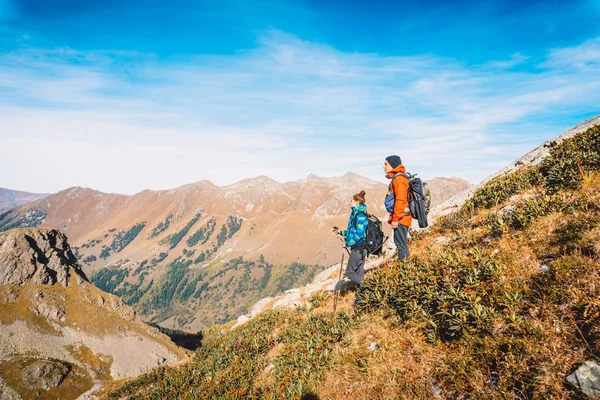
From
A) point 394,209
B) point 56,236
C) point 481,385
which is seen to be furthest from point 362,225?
point 56,236

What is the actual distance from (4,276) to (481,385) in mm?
161898

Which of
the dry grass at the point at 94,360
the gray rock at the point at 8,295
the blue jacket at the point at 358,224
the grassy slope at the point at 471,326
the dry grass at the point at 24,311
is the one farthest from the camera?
the gray rock at the point at 8,295

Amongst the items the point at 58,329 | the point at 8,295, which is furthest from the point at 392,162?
the point at 8,295

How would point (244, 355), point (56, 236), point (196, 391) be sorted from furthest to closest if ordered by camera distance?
point (56, 236) → point (244, 355) → point (196, 391)

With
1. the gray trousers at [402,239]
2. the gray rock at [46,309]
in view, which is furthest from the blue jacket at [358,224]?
the gray rock at [46,309]

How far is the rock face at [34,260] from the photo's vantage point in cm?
11319

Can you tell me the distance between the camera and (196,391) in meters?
8.42

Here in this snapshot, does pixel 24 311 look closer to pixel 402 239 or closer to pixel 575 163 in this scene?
pixel 402 239

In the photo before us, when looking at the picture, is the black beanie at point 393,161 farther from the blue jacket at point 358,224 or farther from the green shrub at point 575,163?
the green shrub at point 575,163

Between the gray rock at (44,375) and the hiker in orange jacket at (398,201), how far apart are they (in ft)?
396

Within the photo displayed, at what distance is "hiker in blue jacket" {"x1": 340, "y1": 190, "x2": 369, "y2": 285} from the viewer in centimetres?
930

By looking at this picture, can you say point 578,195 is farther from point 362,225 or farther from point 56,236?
point 56,236

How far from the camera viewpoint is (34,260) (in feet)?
393

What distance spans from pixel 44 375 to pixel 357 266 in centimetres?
12044
